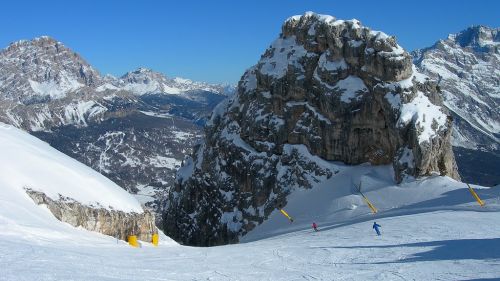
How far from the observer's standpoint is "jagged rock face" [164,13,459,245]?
251ft

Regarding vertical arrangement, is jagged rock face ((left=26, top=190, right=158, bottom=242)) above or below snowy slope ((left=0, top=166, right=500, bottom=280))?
above

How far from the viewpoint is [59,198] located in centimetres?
3722

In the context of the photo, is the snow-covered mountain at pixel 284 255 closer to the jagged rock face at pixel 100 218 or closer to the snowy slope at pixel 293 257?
the snowy slope at pixel 293 257

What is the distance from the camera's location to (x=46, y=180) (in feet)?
126

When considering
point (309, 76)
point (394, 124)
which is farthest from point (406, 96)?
point (309, 76)

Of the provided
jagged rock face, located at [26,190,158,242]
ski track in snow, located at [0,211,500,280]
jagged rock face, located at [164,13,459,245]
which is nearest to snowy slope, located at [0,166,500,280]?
ski track in snow, located at [0,211,500,280]

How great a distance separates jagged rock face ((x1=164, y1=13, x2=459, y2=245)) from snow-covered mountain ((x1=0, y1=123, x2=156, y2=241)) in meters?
39.8

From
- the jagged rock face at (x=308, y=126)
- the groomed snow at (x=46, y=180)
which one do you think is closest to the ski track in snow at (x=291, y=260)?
the groomed snow at (x=46, y=180)

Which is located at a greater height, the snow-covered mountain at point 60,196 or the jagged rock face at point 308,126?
the jagged rock face at point 308,126

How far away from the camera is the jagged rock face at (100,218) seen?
3616 cm

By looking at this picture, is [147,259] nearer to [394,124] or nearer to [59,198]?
[59,198]

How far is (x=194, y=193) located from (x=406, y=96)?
42415 millimetres

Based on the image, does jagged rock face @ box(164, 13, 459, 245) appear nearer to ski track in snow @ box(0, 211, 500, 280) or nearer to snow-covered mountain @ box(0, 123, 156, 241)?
snow-covered mountain @ box(0, 123, 156, 241)

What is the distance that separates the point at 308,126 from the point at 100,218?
51785 mm
